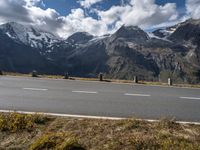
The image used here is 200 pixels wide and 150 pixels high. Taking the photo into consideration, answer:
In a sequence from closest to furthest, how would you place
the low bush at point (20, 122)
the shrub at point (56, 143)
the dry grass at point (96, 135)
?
the shrub at point (56, 143) < the dry grass at point (96, 135) < the low bush at point (20, 122)

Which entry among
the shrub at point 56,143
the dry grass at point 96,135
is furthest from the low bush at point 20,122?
the shrub at point 56,143

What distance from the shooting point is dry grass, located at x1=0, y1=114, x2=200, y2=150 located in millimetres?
5219

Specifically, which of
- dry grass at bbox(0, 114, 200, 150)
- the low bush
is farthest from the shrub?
the low bush

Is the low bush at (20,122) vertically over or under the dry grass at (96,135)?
over

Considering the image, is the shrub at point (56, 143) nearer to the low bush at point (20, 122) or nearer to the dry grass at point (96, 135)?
the dry grass at point (96, 135)

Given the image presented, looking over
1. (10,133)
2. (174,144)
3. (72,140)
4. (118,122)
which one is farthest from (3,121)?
(174,144)

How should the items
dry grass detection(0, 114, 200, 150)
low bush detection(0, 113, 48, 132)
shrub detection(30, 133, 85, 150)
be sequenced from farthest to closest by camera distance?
low bush detection(0, 113, 48, 132)
dry grass detection(0, 114, 200, 150)
shrub detection(30, 133, 85, 150)

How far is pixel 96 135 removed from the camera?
5.91 meters

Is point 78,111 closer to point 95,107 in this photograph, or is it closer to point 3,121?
point 95,107

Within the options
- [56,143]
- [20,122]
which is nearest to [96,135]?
[56,143]

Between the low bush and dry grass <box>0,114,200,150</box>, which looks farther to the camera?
the low bush

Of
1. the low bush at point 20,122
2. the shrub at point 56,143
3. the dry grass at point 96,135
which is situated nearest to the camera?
the shrub at point 56,143

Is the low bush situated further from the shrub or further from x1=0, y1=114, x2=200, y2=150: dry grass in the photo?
the shrub

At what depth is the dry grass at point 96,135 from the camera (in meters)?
5.22
